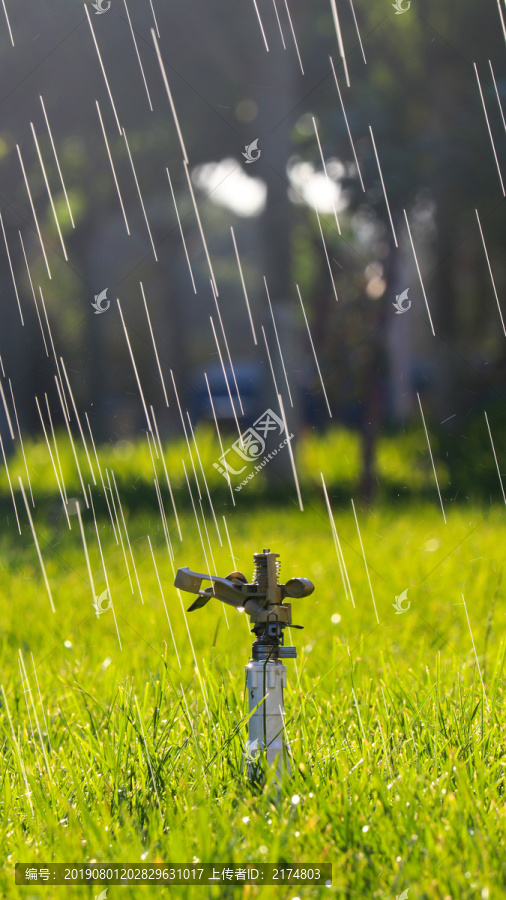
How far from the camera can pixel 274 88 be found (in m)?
10.2

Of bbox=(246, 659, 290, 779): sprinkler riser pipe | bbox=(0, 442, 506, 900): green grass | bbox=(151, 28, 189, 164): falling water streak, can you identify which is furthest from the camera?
bbox=(151, 28, 189, 164): falling water streak

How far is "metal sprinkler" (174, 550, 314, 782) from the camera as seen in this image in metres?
1.97

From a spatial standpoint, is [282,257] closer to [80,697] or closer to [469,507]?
[469,507]

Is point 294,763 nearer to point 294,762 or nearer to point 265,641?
point 294,762

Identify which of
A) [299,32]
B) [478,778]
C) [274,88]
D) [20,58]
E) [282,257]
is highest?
[20,58]

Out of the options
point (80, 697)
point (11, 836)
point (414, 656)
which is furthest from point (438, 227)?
point (11, 836)

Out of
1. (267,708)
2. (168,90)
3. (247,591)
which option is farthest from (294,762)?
(168,90)

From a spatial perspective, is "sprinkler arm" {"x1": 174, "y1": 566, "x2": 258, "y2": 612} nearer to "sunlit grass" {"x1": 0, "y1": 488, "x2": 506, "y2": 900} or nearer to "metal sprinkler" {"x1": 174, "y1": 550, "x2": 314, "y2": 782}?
"metal sprinkler" {"x1": 174, "y1": 550, "x2": 314, "y2": 782}

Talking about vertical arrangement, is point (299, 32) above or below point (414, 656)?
above

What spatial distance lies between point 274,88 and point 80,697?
29.5ft

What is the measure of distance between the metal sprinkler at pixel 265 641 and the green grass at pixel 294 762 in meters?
0.13

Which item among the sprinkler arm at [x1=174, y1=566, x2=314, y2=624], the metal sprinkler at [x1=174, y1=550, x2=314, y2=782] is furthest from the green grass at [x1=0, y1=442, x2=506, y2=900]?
the sprinkler arm at [x1=174, y1=566, x2=314, y2=624]

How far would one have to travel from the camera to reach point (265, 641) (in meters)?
1.99

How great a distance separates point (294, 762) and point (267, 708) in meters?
0.24
